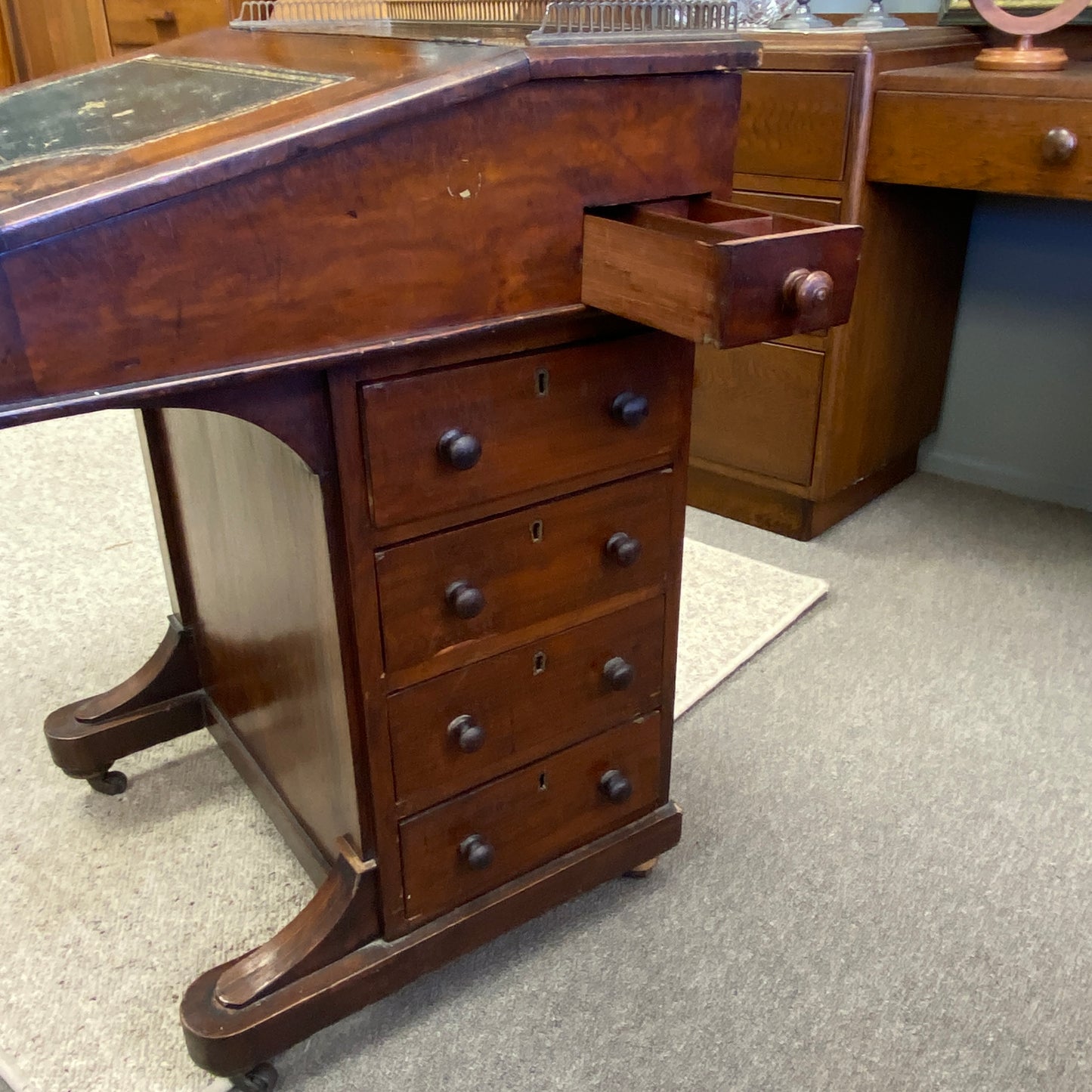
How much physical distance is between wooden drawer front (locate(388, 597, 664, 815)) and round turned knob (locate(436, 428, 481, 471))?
8.1 inches

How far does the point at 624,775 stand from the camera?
1.10 m

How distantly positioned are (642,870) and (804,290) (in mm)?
722

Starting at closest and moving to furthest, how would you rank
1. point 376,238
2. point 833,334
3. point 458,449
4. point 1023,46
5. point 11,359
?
point 11,359 → point 376,238 → point 458,449 → point 1023,46 → point 833,334

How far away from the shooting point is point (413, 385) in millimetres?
791

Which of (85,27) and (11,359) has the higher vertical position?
(85,27)

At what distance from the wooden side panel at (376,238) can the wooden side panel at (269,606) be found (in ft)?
0.56

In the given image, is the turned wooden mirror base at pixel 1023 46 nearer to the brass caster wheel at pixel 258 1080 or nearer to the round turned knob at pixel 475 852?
the round turned knob at pixel 475 852

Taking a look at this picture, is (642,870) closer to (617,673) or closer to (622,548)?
(617,673)

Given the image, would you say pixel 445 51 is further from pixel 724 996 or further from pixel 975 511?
pixel 975 511

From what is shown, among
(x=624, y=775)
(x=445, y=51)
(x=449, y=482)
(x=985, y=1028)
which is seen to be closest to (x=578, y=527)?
(x=449, y=482)

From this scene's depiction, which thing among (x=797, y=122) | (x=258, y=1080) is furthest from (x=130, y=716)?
(x=797, y=122)

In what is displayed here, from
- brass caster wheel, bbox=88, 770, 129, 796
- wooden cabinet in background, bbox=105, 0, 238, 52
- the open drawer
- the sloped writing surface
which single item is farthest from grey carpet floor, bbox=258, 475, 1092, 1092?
wooden cabinet in background, bbox=105, 0, 238, 52

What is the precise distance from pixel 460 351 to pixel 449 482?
0.11 m

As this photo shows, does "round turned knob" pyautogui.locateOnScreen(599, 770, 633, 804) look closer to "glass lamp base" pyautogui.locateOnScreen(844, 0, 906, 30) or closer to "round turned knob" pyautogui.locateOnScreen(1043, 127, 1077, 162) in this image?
"round turned knob" pyautogui.locateOnScreen(1043, 127, 1077, 162)
